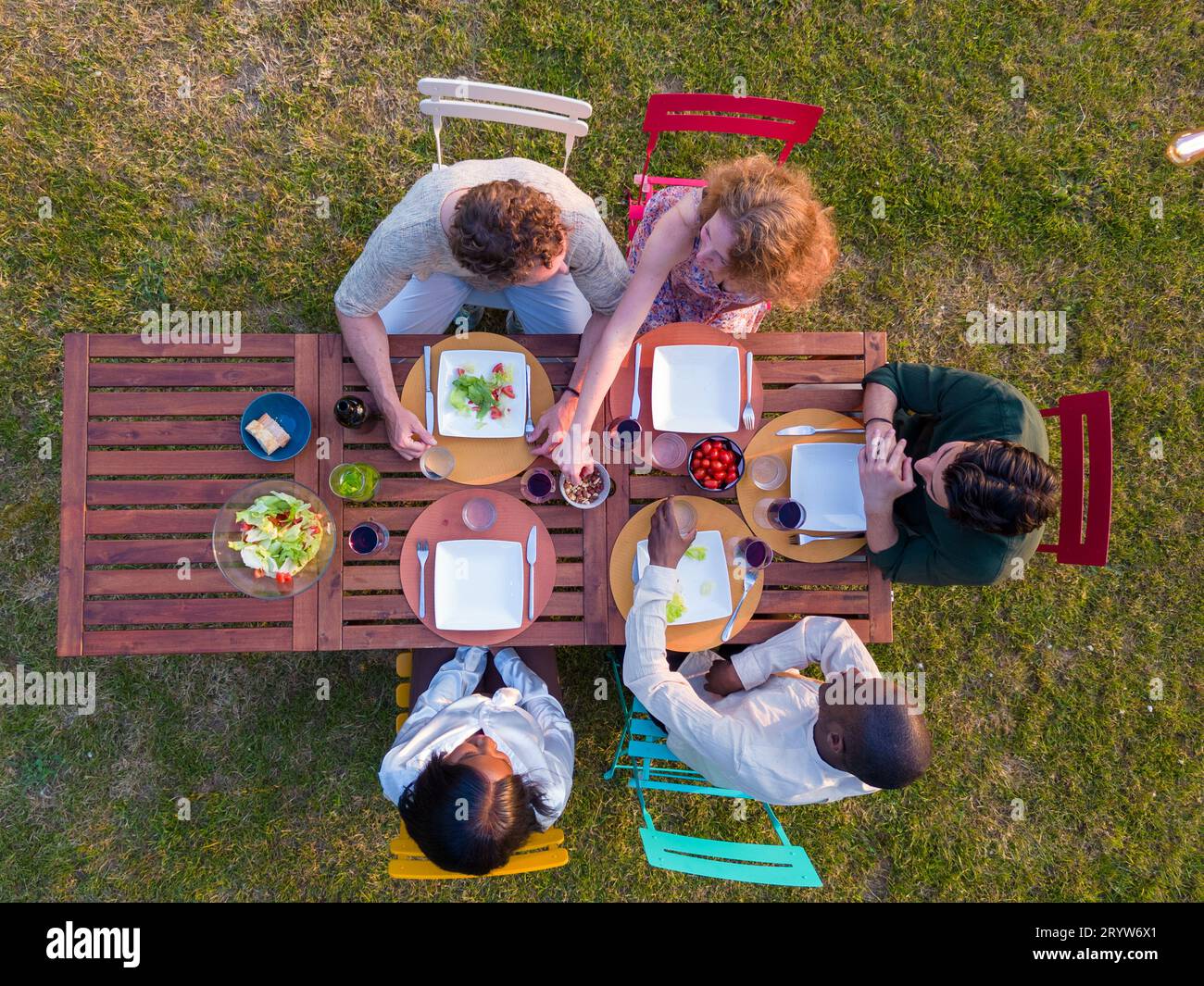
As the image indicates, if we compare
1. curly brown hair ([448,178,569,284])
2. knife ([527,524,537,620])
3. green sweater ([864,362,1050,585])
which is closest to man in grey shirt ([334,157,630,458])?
curly brown hair ([448,178,569,284])

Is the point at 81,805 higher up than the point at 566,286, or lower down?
lower down

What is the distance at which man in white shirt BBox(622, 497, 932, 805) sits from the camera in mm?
2389

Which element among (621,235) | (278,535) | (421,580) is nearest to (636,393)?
(421,580)

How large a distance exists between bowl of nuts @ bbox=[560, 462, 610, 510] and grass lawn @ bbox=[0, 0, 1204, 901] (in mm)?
1442

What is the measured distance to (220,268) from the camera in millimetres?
3916

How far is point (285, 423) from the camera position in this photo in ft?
8.66

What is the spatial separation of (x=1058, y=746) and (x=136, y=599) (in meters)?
4.72

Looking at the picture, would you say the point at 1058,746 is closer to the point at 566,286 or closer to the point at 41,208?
the point at 566,286

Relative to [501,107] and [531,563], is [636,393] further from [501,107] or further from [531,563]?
[501,107]

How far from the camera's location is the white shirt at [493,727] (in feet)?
8.69

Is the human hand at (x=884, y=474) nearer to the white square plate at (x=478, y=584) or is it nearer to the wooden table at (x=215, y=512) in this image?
the wooden table at (x=215, y=512)

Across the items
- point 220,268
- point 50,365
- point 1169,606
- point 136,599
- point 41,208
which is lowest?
point 1169,606

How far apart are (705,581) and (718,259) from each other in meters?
1.24
